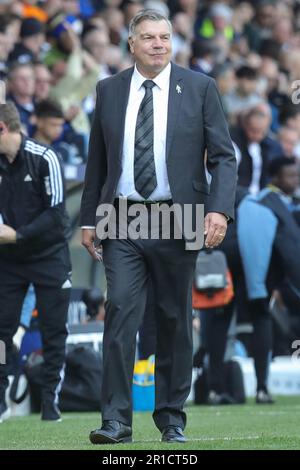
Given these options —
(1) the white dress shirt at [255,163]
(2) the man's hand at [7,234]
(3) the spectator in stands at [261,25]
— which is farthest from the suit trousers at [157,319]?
(3) the spectator in stands at [261,25]

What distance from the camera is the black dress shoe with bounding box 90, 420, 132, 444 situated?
23.1 feet

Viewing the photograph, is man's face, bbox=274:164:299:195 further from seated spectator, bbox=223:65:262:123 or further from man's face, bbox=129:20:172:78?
man's face, bbox=129:20:172:78

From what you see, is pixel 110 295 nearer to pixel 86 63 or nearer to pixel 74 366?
pixel 74 366

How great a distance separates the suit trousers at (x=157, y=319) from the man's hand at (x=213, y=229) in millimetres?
301

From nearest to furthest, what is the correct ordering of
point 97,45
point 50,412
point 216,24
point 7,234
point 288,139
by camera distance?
point 7,234 → point 50,412 → point 97,45 → point 288,139 → point 216,24

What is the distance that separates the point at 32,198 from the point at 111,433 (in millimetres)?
2856

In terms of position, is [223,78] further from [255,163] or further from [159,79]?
[159,79]

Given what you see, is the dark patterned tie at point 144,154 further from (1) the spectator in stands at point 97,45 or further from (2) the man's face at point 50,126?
(1) the spectator in stands at point 97,45

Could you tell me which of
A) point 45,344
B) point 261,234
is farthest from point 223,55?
point 45,344

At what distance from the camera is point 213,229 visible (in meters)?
7.01

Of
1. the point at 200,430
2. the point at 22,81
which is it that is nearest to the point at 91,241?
the point at 200,430

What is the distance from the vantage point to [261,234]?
11.5m

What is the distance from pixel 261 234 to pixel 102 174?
4.17 metres
